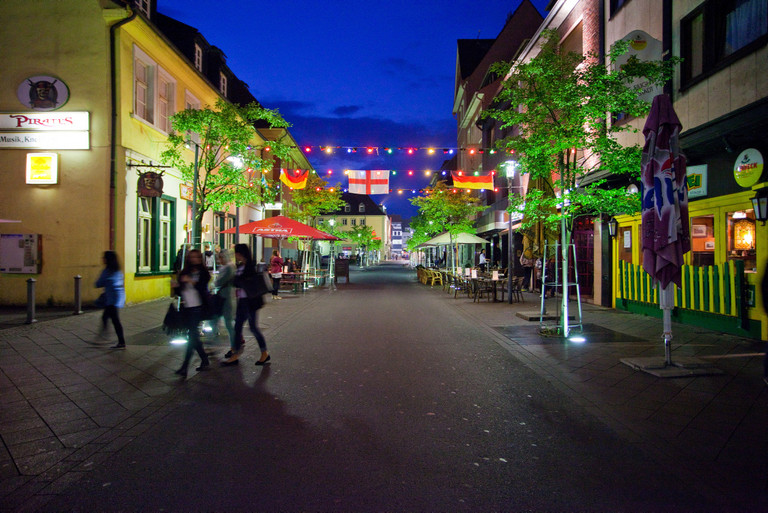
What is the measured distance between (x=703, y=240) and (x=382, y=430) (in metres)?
9.29

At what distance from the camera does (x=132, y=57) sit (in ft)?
48.8

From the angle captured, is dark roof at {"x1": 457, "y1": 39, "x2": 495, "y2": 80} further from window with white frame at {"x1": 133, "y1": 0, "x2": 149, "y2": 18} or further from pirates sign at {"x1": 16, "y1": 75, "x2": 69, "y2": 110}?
pirates sign at {"x1": 16, "y1": 75, "x2": 69, "y2": 110}

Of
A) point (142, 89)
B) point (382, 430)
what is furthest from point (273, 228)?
point (382, 430)

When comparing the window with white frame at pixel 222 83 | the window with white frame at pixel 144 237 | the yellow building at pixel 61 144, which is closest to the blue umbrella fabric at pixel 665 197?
the yellow building at pixel 61 144

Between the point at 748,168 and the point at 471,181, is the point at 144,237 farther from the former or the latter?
the point at 748,168

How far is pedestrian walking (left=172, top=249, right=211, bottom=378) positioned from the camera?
6.78 m

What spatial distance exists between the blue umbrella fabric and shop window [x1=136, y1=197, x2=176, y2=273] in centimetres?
1382

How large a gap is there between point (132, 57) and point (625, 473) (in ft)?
53.0

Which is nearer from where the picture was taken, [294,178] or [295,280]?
[294,178]

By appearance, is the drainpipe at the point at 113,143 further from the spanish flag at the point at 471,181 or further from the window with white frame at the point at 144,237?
the spanish flag at the point at 471,181

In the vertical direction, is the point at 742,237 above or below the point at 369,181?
below

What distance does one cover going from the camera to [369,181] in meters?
21.3

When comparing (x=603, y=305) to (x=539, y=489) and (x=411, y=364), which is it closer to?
(x=411, y=364)

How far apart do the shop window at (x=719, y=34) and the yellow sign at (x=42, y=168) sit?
1544 centimetres
